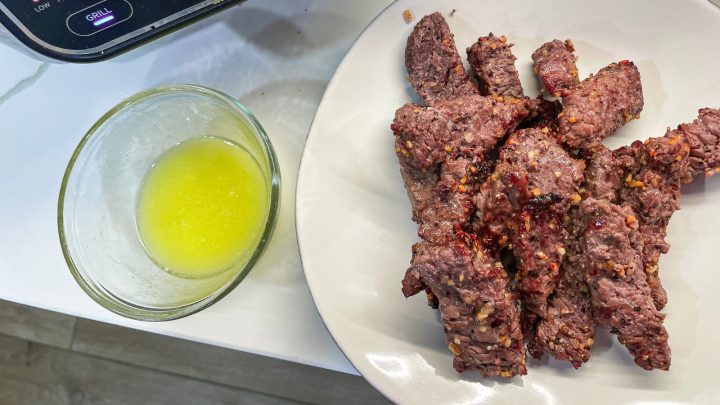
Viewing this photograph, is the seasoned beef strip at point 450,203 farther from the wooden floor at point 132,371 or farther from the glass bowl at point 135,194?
the wooden floor at point 132,371

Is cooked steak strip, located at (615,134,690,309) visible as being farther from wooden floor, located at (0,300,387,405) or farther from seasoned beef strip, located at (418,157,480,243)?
wooden floor, located at (0,300,387,405)

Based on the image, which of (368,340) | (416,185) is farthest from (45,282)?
(416,185)

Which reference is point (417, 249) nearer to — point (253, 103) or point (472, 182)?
point (472, 182)

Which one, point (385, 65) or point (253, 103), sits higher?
point (385, 65)

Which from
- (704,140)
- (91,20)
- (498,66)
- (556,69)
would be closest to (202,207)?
(91,20)

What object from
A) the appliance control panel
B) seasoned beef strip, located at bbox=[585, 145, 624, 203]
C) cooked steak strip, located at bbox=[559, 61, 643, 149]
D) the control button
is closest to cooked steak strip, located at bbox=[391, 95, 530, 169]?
cooked steak strip, located at bbox=[559, 61, 643, 149]

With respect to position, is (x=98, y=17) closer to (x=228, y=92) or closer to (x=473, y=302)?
(x=228, y=92)
